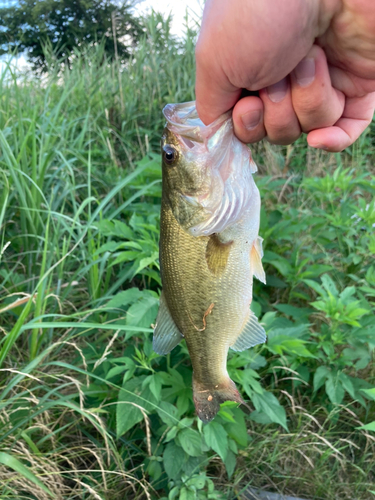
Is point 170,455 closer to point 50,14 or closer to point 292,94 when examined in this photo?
point 292,94

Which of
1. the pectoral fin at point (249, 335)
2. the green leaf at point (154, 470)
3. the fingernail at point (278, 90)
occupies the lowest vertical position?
the green leaf at point (154, 470)

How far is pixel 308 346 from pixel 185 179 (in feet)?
5.03

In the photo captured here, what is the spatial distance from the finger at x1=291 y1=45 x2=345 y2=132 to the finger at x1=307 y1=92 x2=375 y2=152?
0.04 metres

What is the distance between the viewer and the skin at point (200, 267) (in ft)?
3.91

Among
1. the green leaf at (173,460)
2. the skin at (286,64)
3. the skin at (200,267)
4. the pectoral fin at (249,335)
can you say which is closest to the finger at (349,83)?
the skin at (286,64)

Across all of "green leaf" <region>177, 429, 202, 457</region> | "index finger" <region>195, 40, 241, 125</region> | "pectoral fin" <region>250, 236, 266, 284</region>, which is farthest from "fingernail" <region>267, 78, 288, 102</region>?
"green leaf" <region>177, 429, 202, 457</region>

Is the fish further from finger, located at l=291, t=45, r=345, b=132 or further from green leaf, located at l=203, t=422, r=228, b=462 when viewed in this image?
green leaf, located at l=203, t=422, r=228, b=462

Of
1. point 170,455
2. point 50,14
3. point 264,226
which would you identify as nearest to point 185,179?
point 170,455

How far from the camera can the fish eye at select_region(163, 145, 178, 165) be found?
3.83 ft

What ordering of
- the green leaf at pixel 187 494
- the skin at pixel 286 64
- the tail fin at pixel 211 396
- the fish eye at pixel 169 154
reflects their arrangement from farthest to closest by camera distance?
the green leaf at pixel 187 494, the tail fin at pixel 211 396, the fish eye at pixel 169 154, the skin at pixel 286 64

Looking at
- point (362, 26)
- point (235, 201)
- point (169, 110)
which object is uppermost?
point (362, 26)

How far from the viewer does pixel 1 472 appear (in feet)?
5.00

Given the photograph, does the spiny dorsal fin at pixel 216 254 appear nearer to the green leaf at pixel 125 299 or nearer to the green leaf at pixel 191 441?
the green leaf at pixel 125 299

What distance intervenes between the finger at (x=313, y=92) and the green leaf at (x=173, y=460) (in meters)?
1.52
